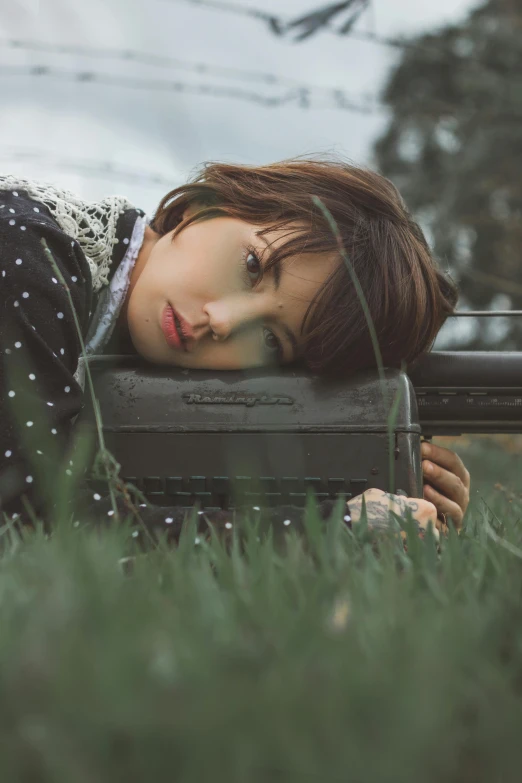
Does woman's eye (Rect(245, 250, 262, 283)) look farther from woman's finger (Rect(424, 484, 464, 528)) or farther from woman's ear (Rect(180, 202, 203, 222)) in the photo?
woman's finger (Rect(424, 484, 464, 528))

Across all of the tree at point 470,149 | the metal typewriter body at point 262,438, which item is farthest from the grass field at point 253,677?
the tree at point 470,149

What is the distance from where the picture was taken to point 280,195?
164 centimetres

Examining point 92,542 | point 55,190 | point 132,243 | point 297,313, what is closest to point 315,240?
point 297,313

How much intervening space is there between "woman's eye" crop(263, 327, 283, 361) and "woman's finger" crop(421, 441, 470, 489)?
378 millimetres

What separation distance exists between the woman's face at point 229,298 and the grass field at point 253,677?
33.0 inches

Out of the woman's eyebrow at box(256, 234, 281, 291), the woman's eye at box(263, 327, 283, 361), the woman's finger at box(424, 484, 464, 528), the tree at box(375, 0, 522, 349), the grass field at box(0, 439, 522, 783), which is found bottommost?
the tree at box(375, 0, 522, 349)

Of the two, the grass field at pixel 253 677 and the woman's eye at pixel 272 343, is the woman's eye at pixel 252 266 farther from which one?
the grass field at pixel 253 677

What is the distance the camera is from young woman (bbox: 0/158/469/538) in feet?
4.38

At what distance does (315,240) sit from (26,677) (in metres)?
1.19

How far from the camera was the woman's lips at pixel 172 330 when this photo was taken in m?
1.56

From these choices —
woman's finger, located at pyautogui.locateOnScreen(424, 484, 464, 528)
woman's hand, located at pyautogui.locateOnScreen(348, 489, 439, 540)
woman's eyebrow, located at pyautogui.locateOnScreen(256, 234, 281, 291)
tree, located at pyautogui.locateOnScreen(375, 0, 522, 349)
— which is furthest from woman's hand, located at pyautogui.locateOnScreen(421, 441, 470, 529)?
tree, located at pyautogui.locateOnScreen(375, 0, 522, 349)

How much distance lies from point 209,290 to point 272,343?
17 cm

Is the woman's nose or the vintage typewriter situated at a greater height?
the woman's nose

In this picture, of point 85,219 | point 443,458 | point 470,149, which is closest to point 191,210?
point 85,219
